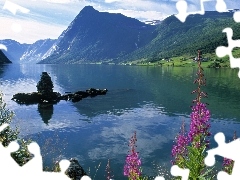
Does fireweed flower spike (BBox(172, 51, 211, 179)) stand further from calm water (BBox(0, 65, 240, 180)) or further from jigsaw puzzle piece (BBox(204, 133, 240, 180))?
calm water (BBox(0, 65, 240, 180))

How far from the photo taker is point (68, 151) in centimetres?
4516

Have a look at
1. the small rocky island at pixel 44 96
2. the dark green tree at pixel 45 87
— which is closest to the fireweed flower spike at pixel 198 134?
the small rocky island at pixel 44 96

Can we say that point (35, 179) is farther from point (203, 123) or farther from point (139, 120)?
point (139, 120)

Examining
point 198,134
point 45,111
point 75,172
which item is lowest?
point 45,111

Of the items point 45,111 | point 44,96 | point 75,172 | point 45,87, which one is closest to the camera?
point 75,172

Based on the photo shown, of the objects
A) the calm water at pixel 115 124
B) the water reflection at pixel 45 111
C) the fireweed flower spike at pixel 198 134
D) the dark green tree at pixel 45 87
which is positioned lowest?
the water reflection at pixel 45 111

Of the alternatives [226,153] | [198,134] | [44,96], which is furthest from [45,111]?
[226,153]

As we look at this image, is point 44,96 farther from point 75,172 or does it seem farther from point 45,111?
point 75,172

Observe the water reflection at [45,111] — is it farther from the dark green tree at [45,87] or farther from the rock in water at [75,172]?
the rock in water at [75,172]

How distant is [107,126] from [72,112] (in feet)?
55.7

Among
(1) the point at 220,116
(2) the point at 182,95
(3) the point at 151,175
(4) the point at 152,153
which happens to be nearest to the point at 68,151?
(4) the point at 152,153

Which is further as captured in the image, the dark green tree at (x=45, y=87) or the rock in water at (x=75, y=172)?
the dark green tree at (x=45, y=87)

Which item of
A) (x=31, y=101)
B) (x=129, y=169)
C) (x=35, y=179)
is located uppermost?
(x=35, y=179)

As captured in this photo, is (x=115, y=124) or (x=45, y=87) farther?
(x=45, y=87)
